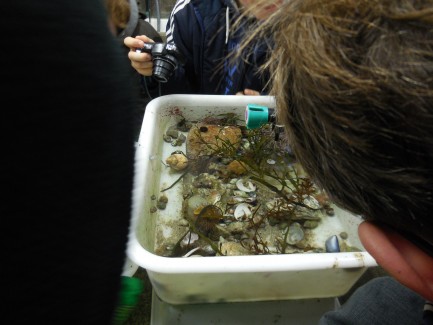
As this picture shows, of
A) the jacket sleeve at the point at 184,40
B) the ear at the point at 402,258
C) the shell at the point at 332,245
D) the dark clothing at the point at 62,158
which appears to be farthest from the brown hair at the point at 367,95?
the jacket sleeve at the point at 184,40

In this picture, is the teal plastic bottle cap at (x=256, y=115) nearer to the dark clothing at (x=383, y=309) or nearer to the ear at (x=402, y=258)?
the dark clothing at (x=383, y=309)

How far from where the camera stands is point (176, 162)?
1.15m

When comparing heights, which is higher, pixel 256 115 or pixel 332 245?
pixel 256 115

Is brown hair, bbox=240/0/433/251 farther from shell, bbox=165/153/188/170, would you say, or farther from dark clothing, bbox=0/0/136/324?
shell, bbox=165/153/188/170

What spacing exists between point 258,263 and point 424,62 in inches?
20.8

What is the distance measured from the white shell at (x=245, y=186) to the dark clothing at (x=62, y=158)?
90 cm

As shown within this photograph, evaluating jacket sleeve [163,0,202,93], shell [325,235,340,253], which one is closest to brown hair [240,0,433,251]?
shell [325,235,340,253]

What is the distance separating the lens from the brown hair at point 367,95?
0.30 metres

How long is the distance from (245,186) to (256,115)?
252 millimetres

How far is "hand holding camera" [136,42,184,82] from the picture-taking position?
3.40 feet

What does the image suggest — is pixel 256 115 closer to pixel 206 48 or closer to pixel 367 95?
pixel 206 48

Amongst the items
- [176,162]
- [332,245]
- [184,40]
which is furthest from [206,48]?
[332,245]

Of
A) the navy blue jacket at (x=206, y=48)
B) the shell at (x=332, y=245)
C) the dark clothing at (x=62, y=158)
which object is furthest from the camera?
the navy blue jacket at (x=206, y=48)

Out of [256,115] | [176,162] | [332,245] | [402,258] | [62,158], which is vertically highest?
[62,158]
